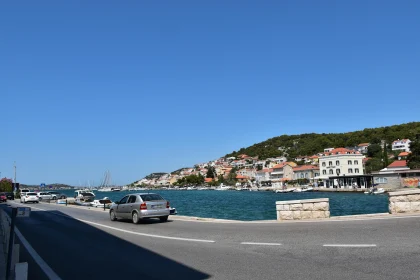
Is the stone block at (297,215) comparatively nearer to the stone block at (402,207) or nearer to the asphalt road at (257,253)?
the asphalt road at (257,253)

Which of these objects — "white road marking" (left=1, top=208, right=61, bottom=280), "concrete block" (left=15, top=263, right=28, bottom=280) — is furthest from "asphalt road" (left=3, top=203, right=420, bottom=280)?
"concrete block" (left=15, top=263, right=28, bottom=280)

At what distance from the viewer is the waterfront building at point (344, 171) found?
117188 mm

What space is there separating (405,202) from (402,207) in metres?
0.24

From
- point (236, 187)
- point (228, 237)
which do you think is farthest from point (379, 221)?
point (236, 187)

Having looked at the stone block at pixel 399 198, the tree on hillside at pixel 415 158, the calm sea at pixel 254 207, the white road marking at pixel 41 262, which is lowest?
the calm sea at pixel 254 207

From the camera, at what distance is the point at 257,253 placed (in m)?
9.50

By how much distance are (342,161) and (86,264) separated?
12188 cm

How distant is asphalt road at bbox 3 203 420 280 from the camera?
24.2 ft

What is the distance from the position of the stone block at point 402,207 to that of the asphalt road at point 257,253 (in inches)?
69.0

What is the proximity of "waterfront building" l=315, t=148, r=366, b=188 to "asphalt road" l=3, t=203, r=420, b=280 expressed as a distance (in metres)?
111

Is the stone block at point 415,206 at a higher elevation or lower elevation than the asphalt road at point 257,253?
higher

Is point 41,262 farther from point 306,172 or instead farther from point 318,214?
point 306,172

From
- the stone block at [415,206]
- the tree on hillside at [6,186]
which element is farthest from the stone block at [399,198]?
the tree on hillside at [6,186]

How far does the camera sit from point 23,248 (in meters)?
13.1
